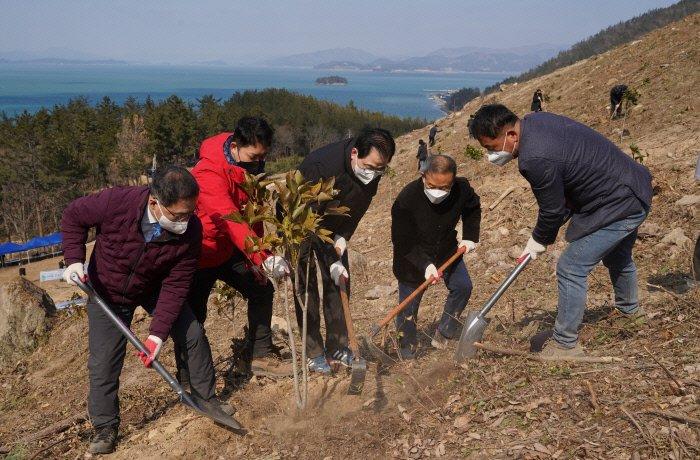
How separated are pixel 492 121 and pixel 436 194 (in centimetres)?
89

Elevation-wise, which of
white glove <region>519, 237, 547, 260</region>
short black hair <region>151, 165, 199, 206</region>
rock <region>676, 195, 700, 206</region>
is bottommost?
rock <region>676, 195, 700, 206</region>

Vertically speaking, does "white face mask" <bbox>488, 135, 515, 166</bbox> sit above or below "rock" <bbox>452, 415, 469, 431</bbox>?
above

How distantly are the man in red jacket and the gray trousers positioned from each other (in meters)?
0.29

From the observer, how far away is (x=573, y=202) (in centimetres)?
335

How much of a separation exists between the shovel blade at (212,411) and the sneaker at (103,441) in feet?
1.82

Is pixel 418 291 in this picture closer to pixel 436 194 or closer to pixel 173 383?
pixel 436 194

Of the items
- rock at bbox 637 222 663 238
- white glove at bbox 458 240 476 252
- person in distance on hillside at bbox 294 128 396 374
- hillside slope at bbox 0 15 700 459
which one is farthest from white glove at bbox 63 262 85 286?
rock at bbox 637 222 663 238

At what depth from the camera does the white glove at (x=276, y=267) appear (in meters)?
3.28

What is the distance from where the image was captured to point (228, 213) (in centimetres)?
346

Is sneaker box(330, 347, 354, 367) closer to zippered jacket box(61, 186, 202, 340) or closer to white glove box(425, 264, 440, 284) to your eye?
white glove box(425, 264, 440, 284)

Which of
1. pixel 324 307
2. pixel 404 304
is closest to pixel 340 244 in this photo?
pixel 324 307

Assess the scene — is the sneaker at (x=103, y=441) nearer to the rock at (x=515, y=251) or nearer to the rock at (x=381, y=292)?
the rock at (x=381, y=292)

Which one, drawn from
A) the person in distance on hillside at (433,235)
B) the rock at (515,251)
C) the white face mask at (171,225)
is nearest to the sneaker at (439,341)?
the person in distance on hillside at (433,235)

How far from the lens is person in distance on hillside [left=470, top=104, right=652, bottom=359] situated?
3076 millimetres
